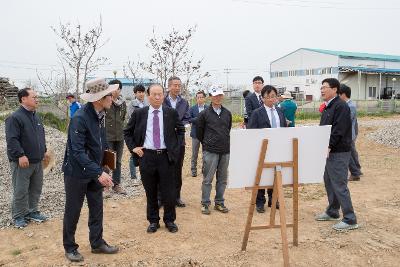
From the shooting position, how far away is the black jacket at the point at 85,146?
13.3ft

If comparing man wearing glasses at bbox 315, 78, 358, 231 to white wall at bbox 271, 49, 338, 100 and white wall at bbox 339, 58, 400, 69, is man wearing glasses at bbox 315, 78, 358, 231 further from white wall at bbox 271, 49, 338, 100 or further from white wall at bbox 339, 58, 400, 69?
white wall at bbox 339, 58, 400, 69

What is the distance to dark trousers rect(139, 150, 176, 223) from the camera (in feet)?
16.8

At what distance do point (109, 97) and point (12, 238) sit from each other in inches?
91.8

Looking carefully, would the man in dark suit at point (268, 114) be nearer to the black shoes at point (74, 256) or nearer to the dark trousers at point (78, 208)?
the dark trousers at point (78, 208)

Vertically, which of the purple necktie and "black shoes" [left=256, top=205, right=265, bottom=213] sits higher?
the purple necktie

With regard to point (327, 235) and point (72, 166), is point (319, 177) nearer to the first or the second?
point (327, 235)

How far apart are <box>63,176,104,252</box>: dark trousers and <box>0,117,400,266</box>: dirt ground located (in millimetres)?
209

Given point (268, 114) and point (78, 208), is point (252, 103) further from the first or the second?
point (78, 208)

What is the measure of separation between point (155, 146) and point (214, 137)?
109 cm

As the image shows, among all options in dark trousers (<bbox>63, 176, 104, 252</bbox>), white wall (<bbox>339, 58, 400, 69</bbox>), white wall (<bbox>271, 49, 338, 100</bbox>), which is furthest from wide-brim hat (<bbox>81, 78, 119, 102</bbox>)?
white wall (<bbox>339, 58, 400, 69</bbox>)

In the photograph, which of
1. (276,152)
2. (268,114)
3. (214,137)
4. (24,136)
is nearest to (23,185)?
(24,136)

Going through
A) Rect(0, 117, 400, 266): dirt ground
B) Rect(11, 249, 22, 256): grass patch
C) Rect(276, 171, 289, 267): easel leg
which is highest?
Rect(276, 171, 289, 267): easel leg

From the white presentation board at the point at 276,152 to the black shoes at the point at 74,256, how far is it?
180 cm

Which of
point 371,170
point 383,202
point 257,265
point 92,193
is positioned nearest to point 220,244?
point 257,265
